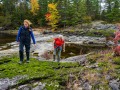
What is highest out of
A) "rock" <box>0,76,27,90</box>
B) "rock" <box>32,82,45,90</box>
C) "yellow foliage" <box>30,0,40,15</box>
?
"yellow foliage" <box>30,0,40,15</box>

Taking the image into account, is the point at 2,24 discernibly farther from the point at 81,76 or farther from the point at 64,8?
the point at 81,76

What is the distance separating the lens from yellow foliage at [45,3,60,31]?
2554 inches

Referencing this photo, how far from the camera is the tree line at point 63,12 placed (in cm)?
6512

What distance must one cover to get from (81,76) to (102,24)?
52.7 m

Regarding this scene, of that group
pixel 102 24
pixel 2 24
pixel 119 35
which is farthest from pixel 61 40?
pixel 2 24

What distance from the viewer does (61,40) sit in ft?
49.8

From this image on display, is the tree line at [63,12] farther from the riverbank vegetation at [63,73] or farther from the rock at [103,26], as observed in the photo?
the riverbank vegetation at [63,73]

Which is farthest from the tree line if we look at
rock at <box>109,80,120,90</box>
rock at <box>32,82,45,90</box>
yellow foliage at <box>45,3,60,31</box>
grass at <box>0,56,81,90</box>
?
rock at <box>32,82,45,90</box>

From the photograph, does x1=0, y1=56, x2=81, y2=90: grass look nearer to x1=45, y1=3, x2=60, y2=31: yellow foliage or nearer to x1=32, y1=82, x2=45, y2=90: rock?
x1=32, y1=82, x2=45, y2=90: rock

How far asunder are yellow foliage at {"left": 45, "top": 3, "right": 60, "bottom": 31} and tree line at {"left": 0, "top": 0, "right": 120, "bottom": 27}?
139 cm

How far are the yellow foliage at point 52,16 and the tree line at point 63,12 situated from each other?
4.55ft

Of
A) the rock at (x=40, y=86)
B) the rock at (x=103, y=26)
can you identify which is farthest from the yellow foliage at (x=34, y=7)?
the rock at (x=40, y=86)

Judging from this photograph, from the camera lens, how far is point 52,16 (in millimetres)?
65062

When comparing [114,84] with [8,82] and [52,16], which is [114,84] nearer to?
[8,82]
